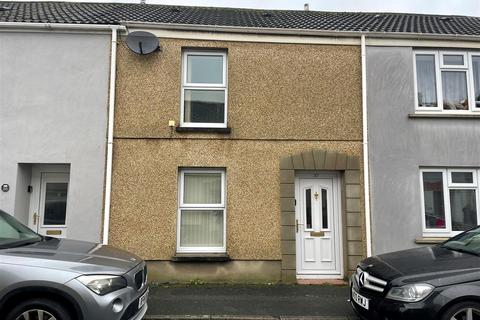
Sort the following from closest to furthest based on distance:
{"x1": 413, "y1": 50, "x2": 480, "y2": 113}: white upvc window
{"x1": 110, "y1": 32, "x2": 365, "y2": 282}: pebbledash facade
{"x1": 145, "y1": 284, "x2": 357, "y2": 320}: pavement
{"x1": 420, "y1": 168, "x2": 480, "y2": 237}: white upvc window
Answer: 1. {"x1": 145, "y1": 284, "x2": 357, "y2": 320}: pavement
2. {"x1": 110, "y1": 32, "x2": 365, "y2": 282}: pebbledash facade
3. {"x1": 420, "y1": 168, "x2": 480, "y2": 237}: white upvc window
4. {"x1": 413, "y1": 50, "x2": 480, "y2": 113}: white upvc window

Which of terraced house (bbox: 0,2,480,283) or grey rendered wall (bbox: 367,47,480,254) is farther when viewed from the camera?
grey rendered wall (bbox: 367,47,480,254)

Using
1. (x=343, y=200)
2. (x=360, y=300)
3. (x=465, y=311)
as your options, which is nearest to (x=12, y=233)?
(x=360, y=300)

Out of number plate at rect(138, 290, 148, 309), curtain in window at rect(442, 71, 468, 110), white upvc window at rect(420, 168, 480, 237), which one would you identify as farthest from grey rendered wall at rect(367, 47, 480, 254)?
number plate at rect(138, 290, 148, 309)

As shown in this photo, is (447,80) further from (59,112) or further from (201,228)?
(59,112)

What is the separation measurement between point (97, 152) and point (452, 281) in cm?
608

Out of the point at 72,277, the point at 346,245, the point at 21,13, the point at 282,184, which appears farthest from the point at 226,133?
the point at 21,13

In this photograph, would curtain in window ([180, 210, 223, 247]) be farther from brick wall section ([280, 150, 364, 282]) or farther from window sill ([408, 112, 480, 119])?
window sill ([408, 112, 480, 119])

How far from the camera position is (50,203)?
25.5ft

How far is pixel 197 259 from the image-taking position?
725 centimetres

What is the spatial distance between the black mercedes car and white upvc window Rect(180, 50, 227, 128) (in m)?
4.20

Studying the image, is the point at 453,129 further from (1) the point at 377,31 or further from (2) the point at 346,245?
(2) the point at 346,245

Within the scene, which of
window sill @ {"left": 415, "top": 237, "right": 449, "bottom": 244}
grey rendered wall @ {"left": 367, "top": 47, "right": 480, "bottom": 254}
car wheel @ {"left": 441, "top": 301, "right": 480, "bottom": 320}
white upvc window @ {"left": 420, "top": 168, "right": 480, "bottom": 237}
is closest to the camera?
car wheel @ {"left": 441, "top": 301, "right": 480, "bottom": 320}

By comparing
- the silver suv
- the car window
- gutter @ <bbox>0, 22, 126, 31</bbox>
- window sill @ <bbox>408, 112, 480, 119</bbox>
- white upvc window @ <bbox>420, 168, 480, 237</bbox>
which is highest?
gutter @ <bbox>0, 22, 126, 31</bbox>

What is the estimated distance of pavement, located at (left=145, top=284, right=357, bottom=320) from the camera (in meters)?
5.46
